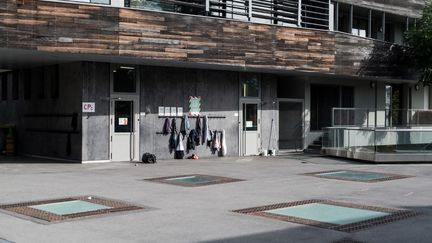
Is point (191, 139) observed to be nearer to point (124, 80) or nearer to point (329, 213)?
point (124, 80)

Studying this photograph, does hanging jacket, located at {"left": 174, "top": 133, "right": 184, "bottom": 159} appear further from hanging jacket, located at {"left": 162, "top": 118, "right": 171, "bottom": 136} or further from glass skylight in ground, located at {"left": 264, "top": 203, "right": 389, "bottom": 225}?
glass skylight in ground, located at {"left": 264, "top": 203, "right": 389, "bottom": 225}

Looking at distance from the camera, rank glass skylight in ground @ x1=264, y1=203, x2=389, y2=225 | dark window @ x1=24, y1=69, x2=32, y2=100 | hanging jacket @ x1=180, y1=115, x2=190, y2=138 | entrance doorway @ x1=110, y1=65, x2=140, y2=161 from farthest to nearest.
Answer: dark window @ x1=24, y1=69, x2=32, y2=100 < hanging jacket @ x1=180, y1=115, x2=190, y2=138 < entrance doorway @ x1=110, y1=65, x2=140, y2=161 < glass skylight in ground @ x1=264, y1=203, x2=389, y2=225

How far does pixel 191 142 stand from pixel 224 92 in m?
2.61

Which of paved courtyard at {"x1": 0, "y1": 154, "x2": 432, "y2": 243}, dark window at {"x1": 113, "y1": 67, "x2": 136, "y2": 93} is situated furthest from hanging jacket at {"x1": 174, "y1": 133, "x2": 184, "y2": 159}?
dark window at {"x1": 113, "y1": 67, "x2": 136, "y2": 93}

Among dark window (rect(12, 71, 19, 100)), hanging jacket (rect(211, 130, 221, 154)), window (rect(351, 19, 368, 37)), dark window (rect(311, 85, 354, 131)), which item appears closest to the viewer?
hanging jacket (rect(211, 130, 221, 154))

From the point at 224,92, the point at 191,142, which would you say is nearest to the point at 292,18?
the point at 224,92

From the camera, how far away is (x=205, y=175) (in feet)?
52.5

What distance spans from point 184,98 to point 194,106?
539mm

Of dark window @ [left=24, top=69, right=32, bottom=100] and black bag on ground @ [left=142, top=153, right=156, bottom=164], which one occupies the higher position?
dark window @ [left=24, top=69, right=32, bottom=100]

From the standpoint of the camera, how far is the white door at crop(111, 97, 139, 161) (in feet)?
67.1

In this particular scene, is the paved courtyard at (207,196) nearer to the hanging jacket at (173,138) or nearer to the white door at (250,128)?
the hanging jacket at (173,138)

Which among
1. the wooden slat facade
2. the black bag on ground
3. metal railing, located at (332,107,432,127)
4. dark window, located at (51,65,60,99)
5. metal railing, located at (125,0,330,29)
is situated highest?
metal railing, located at (125,0,330,29)

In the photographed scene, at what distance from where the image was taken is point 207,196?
12008 millimetres

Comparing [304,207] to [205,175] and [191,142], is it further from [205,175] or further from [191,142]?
[191,142]
